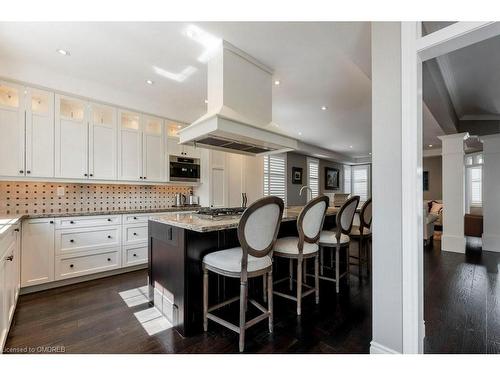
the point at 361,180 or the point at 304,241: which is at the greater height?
the point at 361,180

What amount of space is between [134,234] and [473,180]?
8.99m

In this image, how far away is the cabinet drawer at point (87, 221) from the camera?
275cm

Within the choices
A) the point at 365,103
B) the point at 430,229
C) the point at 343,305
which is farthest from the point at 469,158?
the point at 343,305

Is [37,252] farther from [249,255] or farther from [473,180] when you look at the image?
[473,180]

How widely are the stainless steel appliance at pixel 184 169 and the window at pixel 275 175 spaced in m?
2.56

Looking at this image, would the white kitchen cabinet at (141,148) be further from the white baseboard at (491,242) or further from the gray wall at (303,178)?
the white baseboard at (491,242)

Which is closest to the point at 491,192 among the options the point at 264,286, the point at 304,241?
the point at 304,241

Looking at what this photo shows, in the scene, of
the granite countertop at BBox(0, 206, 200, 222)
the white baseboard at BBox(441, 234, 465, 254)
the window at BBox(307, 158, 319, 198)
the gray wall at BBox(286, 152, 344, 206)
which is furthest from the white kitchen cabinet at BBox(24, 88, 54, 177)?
the window at BBox(307, 158, 319, 198)

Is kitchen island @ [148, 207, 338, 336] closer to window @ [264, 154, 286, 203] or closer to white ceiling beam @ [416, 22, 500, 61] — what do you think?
white ceiling beam @ [416, 22, 500, 61]

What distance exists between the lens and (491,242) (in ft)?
14.4

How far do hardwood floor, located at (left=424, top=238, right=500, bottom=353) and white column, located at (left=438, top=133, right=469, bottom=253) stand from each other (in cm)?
49
